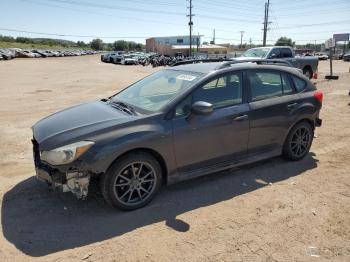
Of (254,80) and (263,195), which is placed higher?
(254,80)

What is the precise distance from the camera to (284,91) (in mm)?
5527

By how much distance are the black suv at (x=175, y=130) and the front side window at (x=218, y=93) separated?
13 mm

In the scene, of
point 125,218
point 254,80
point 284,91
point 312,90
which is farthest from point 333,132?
point 125,218

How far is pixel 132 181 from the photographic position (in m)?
4.09

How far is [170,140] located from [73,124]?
116cm

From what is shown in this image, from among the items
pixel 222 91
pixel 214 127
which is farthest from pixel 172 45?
pixel 214 127

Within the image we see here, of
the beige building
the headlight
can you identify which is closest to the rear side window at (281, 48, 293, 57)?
the headlight

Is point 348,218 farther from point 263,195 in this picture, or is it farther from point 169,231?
point 169,231

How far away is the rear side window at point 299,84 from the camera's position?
18.7ft

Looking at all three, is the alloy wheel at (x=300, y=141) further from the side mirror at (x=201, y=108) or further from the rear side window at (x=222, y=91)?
the side mirror at (x=201, y=108)

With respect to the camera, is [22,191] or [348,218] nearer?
[348,218]

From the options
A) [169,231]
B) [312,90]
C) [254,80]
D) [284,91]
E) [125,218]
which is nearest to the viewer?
[169,231]

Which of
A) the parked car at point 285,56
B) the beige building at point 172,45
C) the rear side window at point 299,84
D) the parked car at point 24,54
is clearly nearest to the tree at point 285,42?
the beige building at point 172,45

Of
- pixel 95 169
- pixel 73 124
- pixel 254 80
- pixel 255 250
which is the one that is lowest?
pixel 255 250
